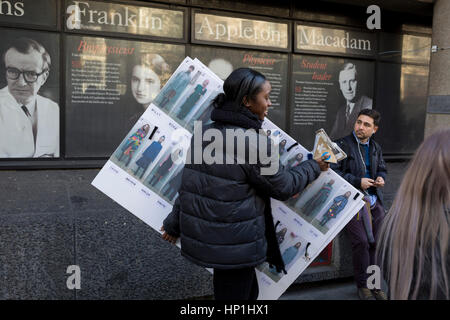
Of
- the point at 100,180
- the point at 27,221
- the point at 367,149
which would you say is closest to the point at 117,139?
the point at 27,221

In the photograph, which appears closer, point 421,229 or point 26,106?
point 421,229

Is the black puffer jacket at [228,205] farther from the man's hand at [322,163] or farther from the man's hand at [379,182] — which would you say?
the man's hand at [379,182]

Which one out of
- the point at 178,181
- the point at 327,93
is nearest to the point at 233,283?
the point at 178,181

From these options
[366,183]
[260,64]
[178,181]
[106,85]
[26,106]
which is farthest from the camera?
[260,64]

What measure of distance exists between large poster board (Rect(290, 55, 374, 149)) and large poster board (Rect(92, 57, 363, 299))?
372 cm

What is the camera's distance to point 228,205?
2.39 meters

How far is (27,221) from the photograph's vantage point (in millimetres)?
3621

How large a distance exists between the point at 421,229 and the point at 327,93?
5.53 meters

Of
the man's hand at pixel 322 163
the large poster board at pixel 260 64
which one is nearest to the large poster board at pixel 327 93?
the large poster board at pixel 260 64

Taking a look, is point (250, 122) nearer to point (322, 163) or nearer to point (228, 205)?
point (228, 205)

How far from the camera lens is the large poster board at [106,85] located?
17.4 feet

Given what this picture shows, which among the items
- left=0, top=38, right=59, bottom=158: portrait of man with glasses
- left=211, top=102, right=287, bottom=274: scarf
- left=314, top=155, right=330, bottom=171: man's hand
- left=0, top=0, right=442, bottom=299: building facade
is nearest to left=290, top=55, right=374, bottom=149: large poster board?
left=0, top=0, right=442, bottom=299: building facade

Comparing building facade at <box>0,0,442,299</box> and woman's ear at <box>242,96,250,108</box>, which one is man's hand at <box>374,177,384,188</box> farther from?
woman's ear at <box>242,96,250,108</box>

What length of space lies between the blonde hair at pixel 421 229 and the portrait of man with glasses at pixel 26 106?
455 cm
